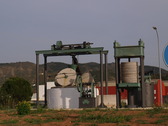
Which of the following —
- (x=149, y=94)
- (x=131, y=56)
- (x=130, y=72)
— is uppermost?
(x=131, y=56)

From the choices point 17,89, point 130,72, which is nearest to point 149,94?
point 130,72

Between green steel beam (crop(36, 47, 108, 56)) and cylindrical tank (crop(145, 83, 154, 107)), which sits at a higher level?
green steel beam (crop(36, 47, 108, 56))

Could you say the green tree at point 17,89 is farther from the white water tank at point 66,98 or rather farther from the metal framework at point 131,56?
the metal framework at point 131,56

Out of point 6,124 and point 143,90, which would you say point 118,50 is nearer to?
point 143,90

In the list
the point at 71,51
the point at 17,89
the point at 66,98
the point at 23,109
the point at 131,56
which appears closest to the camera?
the point at 23,109

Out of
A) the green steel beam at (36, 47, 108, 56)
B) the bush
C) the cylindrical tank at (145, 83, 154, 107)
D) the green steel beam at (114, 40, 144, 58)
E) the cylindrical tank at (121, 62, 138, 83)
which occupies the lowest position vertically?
the bush

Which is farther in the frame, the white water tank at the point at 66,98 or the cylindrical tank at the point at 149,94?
the white water tank at the point at 66,98

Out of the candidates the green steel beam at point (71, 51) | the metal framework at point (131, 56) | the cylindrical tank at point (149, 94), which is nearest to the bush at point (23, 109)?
the metal framework at point (131, 56)

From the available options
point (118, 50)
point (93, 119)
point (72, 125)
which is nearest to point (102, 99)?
point (118, 50)

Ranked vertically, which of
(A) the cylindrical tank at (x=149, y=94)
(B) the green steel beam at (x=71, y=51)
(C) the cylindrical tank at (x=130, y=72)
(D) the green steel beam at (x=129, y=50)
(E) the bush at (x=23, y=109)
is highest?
(B) the green steel beam at (x=71, y=51)

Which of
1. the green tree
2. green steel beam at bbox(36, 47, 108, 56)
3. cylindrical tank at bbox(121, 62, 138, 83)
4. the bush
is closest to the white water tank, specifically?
green steel beam at bbox(36, 47, 108, 56)

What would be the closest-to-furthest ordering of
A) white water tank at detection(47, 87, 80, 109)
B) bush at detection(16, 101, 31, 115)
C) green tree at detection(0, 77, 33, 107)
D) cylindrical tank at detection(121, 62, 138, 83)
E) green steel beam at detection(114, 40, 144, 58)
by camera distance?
1. bush at detection(16, 101, 31, 115)
2. cylindrical tank at detection(121, 62, 138, 83)
3. green steel beam at detection(114, 40, 144, 58)
4. white water tank at detection(47, 87, 80, 109)
5. green tree at detection(0, 77, 33, 107)

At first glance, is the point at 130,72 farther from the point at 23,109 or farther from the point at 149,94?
the point at 23,109

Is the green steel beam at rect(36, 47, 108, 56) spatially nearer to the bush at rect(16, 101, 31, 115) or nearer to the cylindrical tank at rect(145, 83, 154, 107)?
the cylindrical tank at rect(145, 83, 154, 107)
